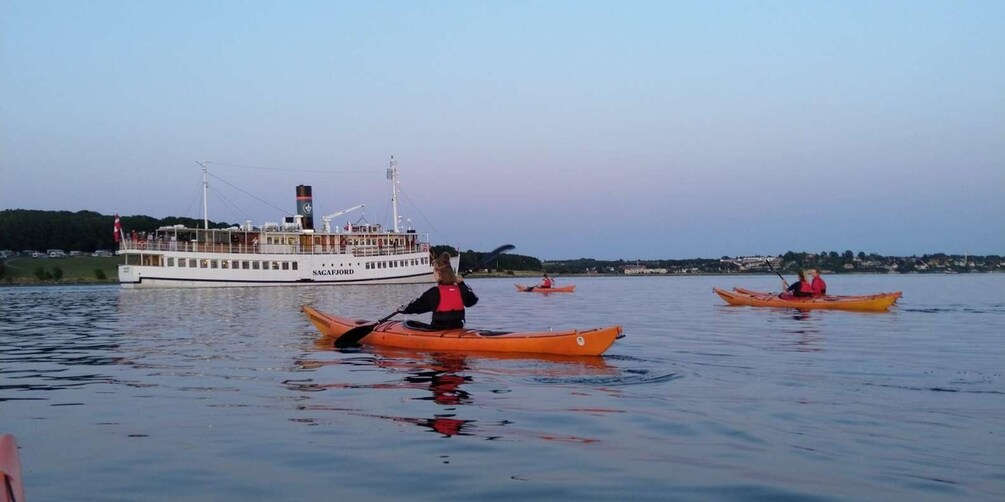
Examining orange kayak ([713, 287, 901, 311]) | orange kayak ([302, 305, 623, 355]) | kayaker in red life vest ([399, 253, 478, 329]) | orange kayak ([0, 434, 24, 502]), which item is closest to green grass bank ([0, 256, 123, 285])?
orange kayak ([713, 287, 901, 311])

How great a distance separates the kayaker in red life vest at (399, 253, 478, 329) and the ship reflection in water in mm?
656

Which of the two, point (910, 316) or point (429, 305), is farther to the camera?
point (910, 316)

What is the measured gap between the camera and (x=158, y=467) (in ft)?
19.9

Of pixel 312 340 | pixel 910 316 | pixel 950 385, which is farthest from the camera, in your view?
pixel 910 316

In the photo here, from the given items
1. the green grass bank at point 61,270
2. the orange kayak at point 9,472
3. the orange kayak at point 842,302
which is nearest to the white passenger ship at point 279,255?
the green grass bank at point 61,270

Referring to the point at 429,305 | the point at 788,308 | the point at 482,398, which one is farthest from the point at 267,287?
the point at 482,398

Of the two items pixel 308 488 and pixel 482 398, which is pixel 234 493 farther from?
pixel 482 398

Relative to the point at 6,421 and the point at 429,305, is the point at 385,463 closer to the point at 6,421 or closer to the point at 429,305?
the point at 6,421

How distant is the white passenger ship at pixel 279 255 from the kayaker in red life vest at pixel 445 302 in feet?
149

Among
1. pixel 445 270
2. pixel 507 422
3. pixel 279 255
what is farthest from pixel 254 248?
pixel 507 422

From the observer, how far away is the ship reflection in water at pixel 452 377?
7660 mm

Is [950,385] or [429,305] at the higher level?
[429,305]

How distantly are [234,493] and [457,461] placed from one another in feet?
5.29

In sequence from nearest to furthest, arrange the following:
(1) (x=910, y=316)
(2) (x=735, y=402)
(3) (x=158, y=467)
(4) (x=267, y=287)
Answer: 1. (3) (x=158, y=467)
2. (2) (x=735, y=402)
3. (1) (x=910, y=316)
4. (4) (x=267, y=287)
